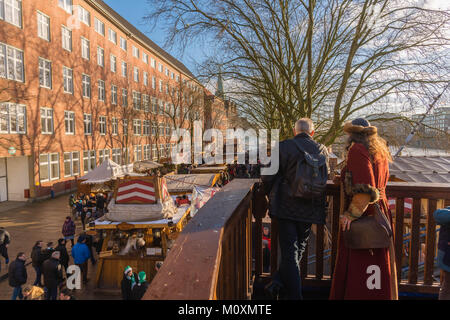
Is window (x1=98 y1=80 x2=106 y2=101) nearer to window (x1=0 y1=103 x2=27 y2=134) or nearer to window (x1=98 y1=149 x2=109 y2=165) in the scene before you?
window (x1=98 y1=149 x2=109 y2=165)

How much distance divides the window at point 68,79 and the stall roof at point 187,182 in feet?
54.7

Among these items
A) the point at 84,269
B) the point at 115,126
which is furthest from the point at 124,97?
the point at 84,269

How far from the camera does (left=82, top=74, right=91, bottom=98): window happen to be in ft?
88.5

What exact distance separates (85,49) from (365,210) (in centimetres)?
3093

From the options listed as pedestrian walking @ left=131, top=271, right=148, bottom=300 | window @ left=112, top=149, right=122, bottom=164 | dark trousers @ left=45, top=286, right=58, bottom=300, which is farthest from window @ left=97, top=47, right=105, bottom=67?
pedestrian walking @ left=131, top=271, right=148, bottom=300

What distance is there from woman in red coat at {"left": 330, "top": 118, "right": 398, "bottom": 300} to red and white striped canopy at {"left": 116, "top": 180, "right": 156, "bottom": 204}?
5963 millimetres

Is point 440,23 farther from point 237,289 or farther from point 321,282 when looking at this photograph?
point 237,289

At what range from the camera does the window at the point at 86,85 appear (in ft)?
88.5

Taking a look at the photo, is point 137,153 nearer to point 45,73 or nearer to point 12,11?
point 45,73

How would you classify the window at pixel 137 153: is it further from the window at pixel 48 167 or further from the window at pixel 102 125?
the window at pixel 48 167

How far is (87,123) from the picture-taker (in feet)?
90.4

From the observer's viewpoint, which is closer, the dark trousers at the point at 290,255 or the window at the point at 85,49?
the dark trousers at the point at 290,255

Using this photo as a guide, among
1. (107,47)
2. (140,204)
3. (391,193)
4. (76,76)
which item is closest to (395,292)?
(391,193)

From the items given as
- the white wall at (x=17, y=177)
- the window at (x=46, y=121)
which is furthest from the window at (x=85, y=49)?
the white wall at (x=17, y=177)
